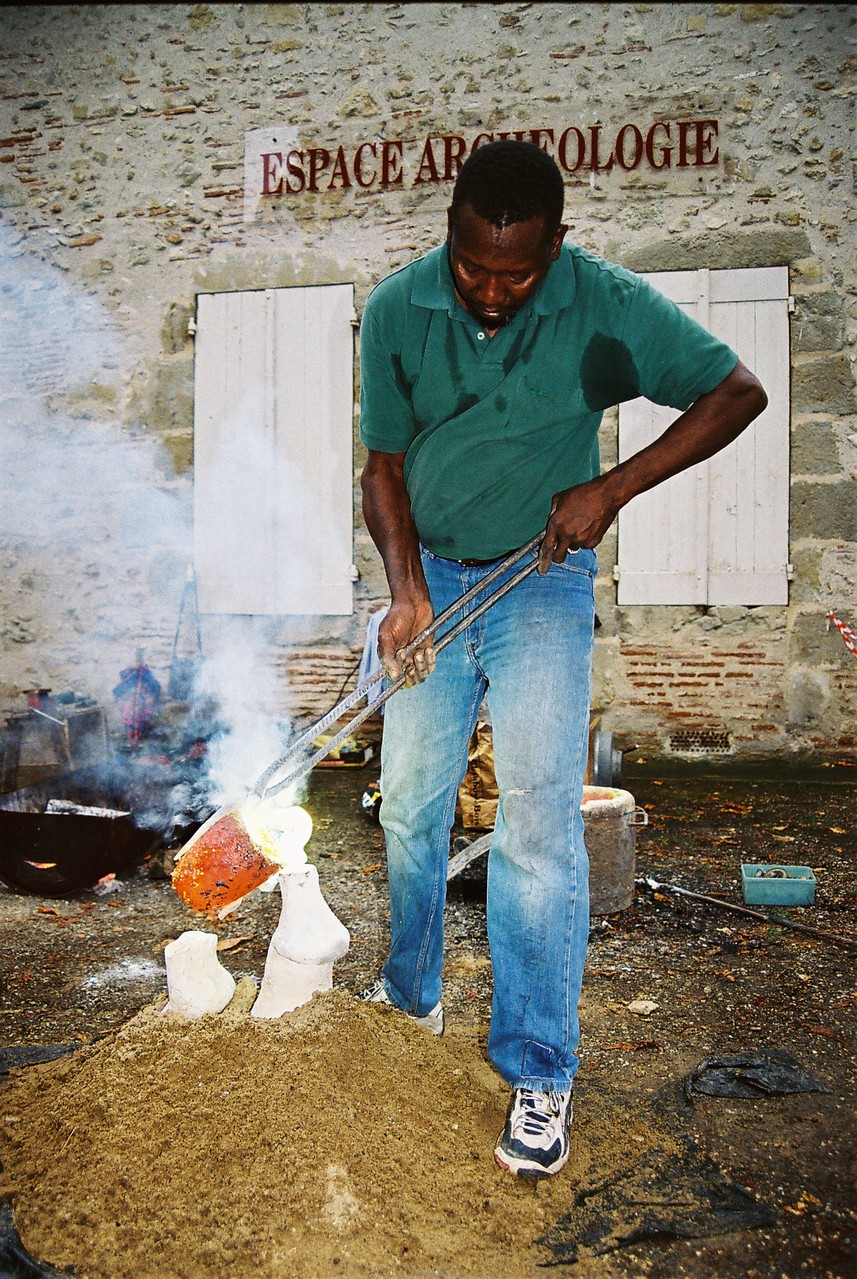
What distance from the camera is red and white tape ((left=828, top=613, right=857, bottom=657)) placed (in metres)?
6.62

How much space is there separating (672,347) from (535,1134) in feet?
5.55

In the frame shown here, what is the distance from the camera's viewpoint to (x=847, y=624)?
668cm

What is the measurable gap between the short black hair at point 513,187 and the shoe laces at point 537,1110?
6.00 ft

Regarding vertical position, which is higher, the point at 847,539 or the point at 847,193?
the point at 847,193

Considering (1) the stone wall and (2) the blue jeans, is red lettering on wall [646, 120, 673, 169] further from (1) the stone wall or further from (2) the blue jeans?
(2) the blue jeans

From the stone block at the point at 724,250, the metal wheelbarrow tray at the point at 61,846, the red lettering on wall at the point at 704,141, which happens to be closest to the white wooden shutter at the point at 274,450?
the stone block at the point at 724,250

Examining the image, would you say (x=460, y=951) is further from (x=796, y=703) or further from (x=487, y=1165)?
(x=796, y=703)

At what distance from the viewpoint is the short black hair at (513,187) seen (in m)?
1.89

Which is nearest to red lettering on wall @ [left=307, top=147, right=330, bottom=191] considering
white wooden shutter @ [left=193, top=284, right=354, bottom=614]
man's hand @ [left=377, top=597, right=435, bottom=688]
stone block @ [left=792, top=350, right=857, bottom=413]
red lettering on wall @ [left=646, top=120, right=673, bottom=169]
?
white wooden shutter @ [left=193, top=284, right=354, bottom=614]

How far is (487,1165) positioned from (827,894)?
2.39m

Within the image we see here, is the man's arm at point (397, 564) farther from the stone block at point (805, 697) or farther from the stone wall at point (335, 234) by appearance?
the stone block at point (805, 697)

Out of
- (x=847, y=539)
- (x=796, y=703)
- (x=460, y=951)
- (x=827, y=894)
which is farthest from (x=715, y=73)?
(x=460, y=951)

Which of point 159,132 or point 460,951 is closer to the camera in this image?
point 460,951

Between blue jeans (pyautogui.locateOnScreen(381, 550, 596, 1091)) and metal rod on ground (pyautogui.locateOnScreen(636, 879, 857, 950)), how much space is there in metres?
1.63
